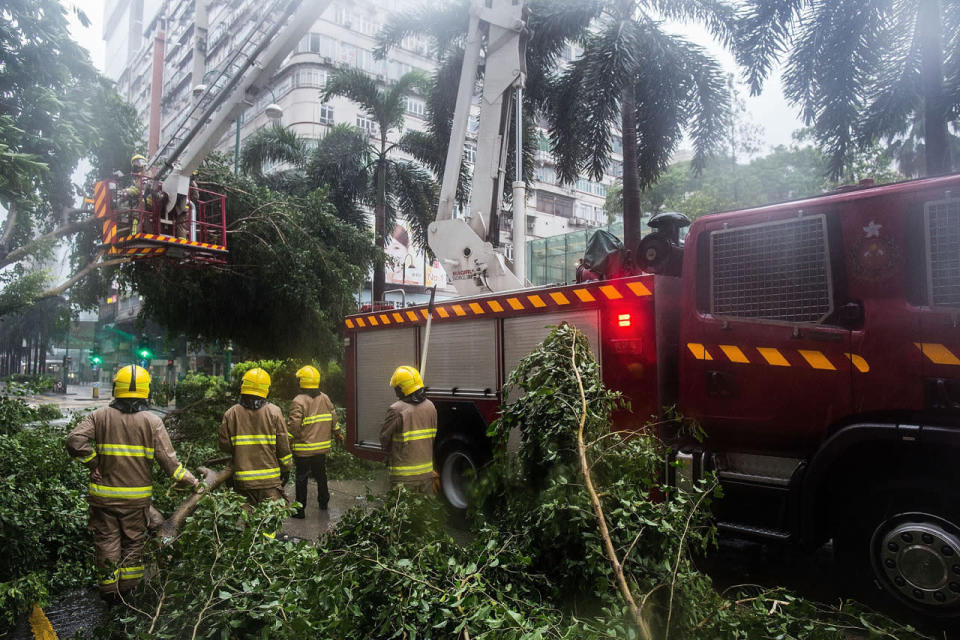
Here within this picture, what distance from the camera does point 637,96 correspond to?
13367 millimetres

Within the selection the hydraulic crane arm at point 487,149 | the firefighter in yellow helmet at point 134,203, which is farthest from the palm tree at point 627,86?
the firefighter in yellow helmet at point 134,203

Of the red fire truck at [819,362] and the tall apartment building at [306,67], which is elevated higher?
the tall apartment building at [306,67]

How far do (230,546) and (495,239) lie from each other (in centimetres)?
503

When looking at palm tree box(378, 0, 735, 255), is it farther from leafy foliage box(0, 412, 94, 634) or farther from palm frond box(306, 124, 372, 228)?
leafy foliage box(0, 412, 94, 634)

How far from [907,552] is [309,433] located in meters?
5.19

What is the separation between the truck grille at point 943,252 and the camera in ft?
11.8

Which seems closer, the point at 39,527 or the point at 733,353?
the point at 733,353

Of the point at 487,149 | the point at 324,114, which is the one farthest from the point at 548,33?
the point at 324,114

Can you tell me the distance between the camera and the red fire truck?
11.8ft

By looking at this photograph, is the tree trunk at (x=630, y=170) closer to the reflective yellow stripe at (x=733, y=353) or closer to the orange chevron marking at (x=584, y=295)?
the orange chevron marking at (x=584, y=295)

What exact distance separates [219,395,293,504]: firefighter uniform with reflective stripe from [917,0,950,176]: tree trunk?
10.3 metres

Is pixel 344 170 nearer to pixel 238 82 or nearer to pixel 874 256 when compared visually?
pixel 238 82

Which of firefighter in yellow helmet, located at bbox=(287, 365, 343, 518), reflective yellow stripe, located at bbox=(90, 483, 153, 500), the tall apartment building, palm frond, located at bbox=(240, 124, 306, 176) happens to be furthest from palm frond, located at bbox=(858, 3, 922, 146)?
palm frond, located at bbox=(240, 124, 306, 176)

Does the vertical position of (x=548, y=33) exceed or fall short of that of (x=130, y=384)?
it exceeds it
